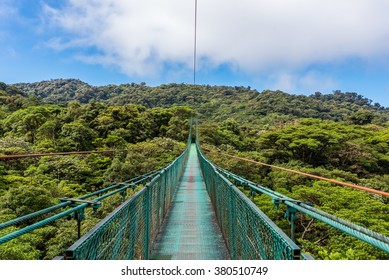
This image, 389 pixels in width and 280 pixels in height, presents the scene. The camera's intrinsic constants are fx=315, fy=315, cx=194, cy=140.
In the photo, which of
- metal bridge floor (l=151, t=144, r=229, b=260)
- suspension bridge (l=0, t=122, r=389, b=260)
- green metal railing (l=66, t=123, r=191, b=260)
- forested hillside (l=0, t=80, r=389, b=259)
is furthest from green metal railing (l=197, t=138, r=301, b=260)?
forested hillside (l=0, t=80, r=389, b=259)

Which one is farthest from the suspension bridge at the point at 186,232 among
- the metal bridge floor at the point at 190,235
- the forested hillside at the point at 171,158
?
the forested hillside at the point at 171,158

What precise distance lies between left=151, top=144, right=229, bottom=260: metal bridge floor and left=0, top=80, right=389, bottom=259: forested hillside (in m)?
2.52

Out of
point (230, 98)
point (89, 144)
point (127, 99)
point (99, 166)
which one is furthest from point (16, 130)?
point (230, 98)

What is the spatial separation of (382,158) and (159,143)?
16751 mm

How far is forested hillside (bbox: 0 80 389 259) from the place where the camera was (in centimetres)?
968

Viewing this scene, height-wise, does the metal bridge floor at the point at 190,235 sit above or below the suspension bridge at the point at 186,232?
below

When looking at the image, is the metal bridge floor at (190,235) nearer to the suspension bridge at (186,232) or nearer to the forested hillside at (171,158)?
the suspension bridge at (186,232)

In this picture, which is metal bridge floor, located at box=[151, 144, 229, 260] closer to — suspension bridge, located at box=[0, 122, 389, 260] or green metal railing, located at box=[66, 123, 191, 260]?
suspension bridge, located at box=[0, 122, 389, 260]

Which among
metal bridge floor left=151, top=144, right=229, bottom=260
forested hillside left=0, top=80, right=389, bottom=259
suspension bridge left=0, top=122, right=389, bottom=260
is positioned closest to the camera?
suspension bridge left=0, top=122, right=389, bottom=260

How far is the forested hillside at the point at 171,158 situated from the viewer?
9680 mm

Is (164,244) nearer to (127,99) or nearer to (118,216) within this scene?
(118,216)

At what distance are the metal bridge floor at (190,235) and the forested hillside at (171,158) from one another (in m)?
2.52

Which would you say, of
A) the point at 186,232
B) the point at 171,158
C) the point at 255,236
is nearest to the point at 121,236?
the point at 255,236

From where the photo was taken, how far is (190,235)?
369cm
